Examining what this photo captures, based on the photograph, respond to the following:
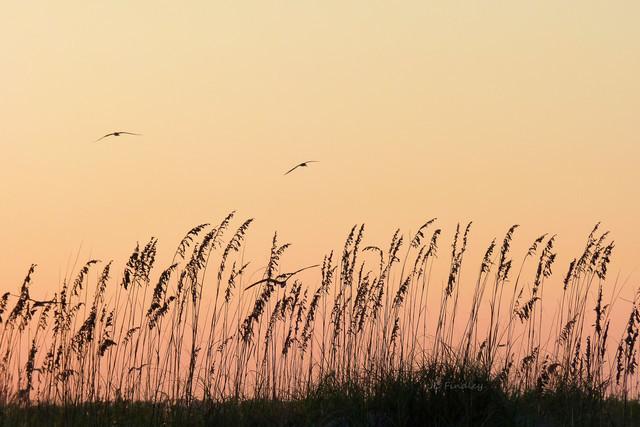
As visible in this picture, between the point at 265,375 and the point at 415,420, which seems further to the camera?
the point at 265,375

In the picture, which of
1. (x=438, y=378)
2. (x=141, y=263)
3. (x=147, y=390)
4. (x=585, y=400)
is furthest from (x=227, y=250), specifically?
(x=585, y=400)

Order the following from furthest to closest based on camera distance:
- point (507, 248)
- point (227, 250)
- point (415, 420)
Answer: point (507, 248) < point (227, 250) < point (415, 420)

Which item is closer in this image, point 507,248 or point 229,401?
point 229,401

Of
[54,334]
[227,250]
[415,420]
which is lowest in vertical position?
[415,420]

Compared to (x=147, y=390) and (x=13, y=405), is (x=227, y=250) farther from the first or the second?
Answer: (x=13, y=405)

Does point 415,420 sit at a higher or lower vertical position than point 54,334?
lower

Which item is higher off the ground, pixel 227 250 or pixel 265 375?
pixel 227 250

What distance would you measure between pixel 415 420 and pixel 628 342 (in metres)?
2.55

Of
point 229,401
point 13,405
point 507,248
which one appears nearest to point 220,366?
point 229,401

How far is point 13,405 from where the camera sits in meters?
8.87

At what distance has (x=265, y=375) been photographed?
9.34m

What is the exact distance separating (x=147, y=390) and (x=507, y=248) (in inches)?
140

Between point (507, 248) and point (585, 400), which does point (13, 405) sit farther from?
point (585, 400)

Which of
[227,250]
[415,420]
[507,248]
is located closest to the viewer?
[415,420]
